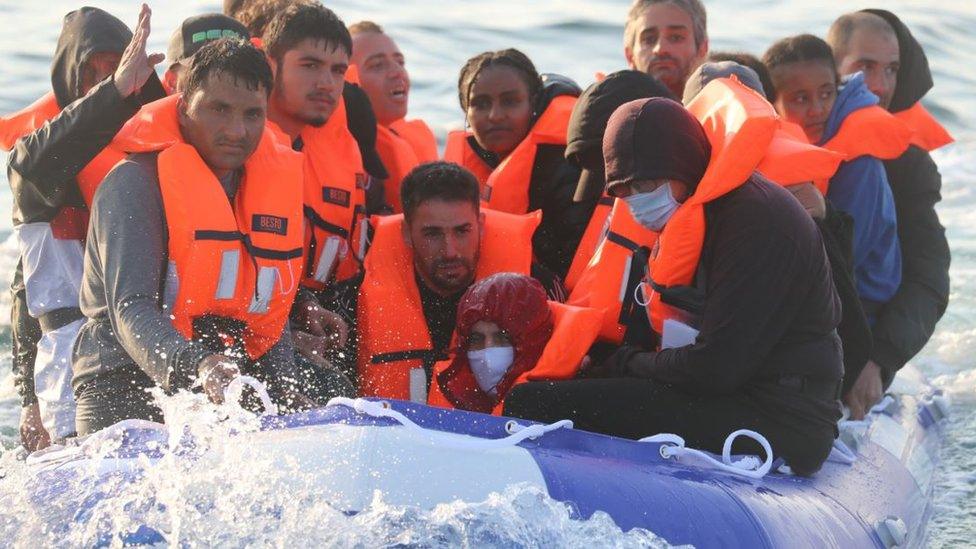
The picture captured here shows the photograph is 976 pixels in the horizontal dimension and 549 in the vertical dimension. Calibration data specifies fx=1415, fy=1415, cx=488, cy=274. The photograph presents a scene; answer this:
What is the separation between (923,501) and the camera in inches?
209

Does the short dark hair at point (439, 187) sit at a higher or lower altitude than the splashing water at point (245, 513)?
higher

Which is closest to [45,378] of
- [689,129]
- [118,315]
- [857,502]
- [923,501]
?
[118,315]

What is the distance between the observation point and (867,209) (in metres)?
5.65

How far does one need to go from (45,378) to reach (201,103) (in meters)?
1.21

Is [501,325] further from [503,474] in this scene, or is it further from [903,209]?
[903,209]

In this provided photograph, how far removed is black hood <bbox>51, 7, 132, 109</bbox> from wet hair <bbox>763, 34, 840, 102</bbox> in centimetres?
266

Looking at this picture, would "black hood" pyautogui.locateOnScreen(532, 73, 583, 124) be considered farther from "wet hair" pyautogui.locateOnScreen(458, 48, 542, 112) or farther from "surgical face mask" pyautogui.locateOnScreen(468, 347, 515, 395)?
"surgical face mask" pyautogui.locateOnScreen(468, 347, 515, 395)

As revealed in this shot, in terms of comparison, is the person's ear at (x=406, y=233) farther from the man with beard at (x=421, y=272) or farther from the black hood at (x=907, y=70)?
the black hood at (x=907, y=70)

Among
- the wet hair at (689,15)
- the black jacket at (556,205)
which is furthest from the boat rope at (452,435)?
the wet hair at (689,15)

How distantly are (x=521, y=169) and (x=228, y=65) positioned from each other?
73.1 inches

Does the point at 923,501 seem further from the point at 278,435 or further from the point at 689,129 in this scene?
the point at 278,435

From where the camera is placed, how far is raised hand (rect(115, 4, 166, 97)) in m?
4.50

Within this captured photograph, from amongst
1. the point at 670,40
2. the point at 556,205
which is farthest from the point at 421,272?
the point at 670,40

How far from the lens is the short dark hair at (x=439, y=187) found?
5.02m
